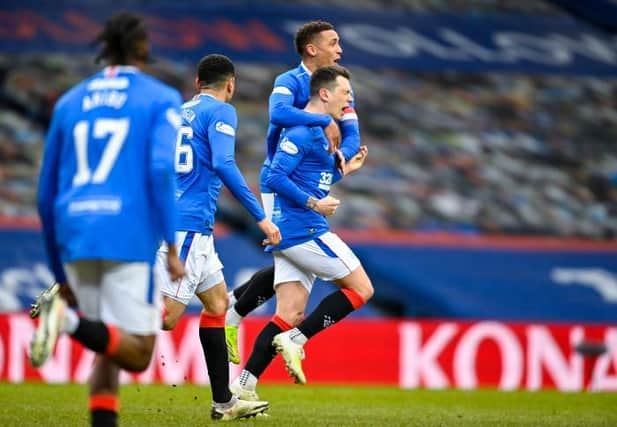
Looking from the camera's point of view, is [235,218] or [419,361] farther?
[235,218]

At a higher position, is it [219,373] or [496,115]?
[496,115]

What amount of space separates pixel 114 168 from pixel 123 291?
56cm

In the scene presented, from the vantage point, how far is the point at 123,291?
5.47 m

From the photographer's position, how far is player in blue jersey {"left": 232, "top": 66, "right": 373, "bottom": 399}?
7992mm

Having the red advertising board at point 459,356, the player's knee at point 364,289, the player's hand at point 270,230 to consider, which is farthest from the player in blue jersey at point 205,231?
the red advertising board at point 459,356

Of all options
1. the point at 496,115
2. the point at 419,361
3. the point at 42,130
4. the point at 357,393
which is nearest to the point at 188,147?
the point at 357,393

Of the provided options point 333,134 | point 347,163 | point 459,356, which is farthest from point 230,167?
point 459,356

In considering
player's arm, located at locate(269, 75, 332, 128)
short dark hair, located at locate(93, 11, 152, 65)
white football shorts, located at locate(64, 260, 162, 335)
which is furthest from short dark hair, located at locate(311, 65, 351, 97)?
white football shorts, located at locate(64, 260, 162, 335)

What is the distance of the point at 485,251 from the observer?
1670cm

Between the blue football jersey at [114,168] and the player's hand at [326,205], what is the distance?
7.93 feet

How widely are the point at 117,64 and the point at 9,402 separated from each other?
420 centimetres

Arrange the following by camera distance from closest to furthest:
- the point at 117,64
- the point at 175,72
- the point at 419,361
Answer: the point at 117,64 → the point at 419,361 → the point at 175,72

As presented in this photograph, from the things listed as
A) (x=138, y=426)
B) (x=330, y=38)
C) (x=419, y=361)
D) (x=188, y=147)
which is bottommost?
(x=419, y=361)

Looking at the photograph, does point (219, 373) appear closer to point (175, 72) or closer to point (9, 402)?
point (9, 402)
